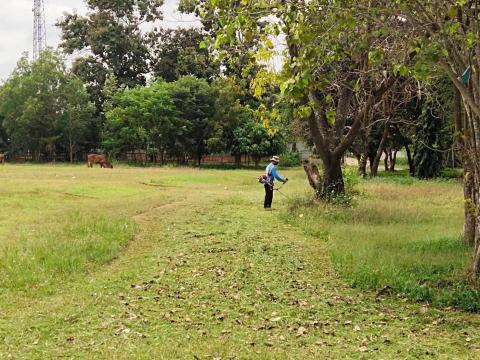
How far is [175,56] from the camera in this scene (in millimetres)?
53375

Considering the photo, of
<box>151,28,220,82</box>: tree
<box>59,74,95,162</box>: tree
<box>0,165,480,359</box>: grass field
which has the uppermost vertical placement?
<box>151,28,220,82</box>: tree

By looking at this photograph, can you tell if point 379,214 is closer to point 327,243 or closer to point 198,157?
point 327,243

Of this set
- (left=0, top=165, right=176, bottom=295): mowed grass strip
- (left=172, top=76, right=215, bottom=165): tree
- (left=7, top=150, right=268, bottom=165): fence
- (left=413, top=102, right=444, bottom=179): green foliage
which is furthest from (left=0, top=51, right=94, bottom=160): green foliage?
(left=413, top=102, right=444, bottom=179): green foliage

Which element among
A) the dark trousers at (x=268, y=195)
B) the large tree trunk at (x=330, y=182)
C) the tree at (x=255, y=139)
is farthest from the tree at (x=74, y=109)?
the large tree trunk at (x=330, y=182)

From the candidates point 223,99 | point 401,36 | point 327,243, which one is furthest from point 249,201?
point 223,99

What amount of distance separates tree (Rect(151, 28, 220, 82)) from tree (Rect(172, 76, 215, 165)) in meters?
3.93

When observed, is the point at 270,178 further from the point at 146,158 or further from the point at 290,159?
the point at 146,158

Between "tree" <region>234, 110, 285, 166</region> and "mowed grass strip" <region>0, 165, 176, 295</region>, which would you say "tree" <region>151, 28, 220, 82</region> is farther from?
"mowed grass strip" <region>0, 165, 176, 295</region>

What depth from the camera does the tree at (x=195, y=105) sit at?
45.8m

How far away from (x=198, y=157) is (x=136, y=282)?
4380 centimetres

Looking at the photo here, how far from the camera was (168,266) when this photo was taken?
8.67 meters

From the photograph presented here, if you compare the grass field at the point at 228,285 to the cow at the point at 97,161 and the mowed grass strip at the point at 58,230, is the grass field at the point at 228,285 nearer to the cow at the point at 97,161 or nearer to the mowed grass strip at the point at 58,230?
the mowed grass strip at the point at 58,230

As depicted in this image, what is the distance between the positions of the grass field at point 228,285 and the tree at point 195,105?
32.5 m

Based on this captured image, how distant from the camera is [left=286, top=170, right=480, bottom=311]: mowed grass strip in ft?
23.3
